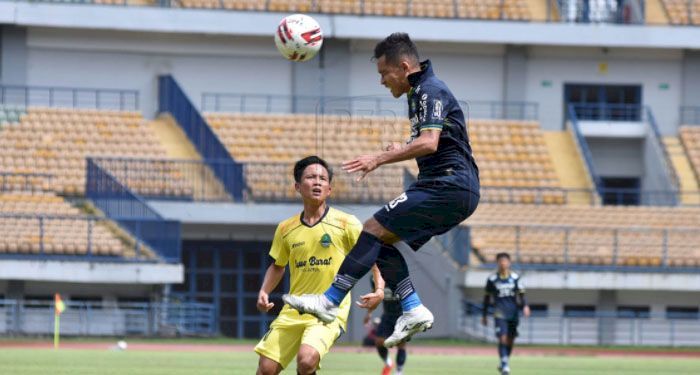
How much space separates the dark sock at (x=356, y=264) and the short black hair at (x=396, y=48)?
1318mm

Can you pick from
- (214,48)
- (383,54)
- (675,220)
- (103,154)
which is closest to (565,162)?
(675,220)

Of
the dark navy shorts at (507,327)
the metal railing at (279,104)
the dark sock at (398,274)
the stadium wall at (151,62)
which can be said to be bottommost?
the dark navy shorts at (507,327)

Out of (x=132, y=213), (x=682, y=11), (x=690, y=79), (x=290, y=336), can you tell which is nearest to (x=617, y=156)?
(x=690, y=79)

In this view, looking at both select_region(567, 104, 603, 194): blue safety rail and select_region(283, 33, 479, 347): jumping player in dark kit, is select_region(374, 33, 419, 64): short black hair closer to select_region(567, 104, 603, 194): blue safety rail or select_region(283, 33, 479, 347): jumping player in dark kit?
select_region(283, 33, 479, 347): jumping player in dark kit

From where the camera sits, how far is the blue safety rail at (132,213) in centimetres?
3438

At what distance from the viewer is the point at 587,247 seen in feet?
122

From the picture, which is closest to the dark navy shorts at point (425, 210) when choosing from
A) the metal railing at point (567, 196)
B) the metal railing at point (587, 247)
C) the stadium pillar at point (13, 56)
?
the metal railing at point (587, 247)

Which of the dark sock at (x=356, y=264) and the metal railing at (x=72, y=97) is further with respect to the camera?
the metal railing at (x=72, y=97)

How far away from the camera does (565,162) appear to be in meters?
42.8

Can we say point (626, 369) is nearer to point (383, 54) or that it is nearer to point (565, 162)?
point (383, 54)

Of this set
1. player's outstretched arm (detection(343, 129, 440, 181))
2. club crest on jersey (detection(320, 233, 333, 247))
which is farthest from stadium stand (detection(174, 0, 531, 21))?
player's outstretched arm (detection(343, 129, 440, 181))

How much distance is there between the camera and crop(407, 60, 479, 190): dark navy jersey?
37.1ft

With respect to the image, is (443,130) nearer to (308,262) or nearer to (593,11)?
(308,262)

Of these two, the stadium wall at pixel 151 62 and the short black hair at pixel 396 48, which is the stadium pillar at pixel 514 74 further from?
the short black hair at pixel 396 48
